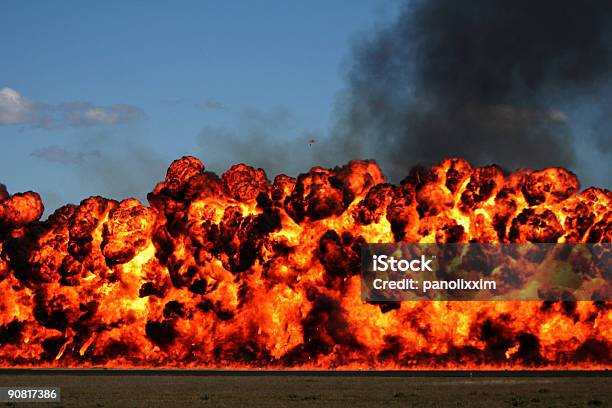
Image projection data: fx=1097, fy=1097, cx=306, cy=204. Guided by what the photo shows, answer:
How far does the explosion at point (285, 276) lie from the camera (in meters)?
110

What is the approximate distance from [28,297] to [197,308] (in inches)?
884

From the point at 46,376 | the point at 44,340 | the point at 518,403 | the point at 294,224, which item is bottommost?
the point at 518,403

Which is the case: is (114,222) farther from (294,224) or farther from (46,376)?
(46,376)

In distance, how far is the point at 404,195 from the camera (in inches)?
4577

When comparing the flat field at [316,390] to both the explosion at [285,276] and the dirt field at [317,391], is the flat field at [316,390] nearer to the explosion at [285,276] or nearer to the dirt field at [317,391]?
A: the dirt field at [317,391]

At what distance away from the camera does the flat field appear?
6900 centimetres

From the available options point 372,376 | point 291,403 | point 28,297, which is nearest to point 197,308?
point 28,297

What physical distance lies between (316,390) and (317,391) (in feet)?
2.89

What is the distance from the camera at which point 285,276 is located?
4518 inches

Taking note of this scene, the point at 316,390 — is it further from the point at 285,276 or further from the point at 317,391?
the point at 285,276

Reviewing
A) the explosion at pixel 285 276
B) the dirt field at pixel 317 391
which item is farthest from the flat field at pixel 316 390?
the explosion at pixel 285 276

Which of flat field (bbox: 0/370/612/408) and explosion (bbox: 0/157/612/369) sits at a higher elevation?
explosion (bbox: 0/157/612/369)

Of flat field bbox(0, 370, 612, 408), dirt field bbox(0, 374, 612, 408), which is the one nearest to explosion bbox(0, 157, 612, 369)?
flat field bbox(0, 370, 612, 408)

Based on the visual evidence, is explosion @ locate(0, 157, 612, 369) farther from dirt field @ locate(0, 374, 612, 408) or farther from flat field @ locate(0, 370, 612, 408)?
dirt field @ locate(0, 374, 612, 408)
